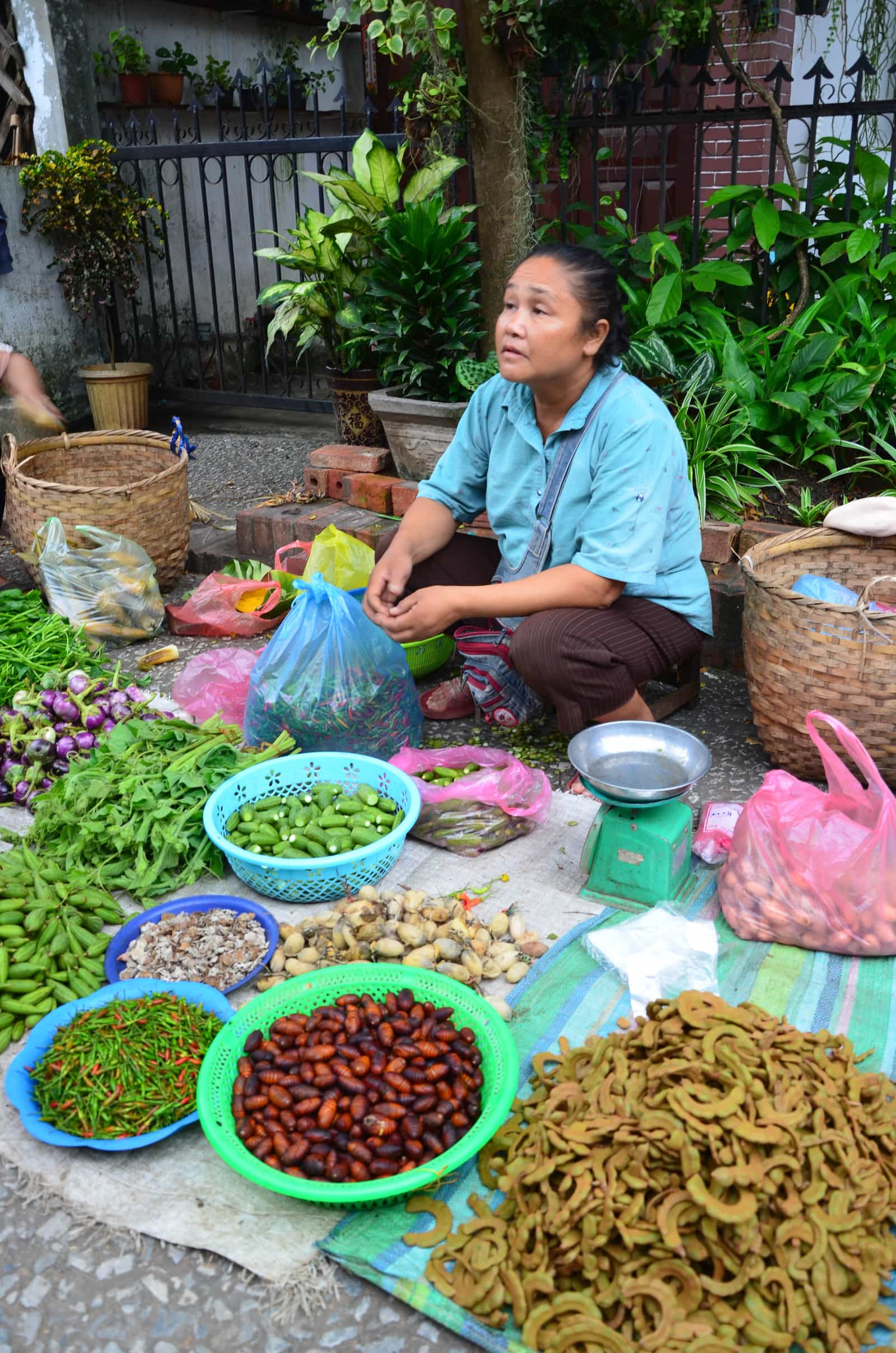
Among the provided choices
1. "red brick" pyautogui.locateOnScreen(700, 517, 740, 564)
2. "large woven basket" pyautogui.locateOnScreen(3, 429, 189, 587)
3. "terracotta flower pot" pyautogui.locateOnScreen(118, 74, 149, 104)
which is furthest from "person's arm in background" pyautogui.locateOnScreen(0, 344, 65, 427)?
"terracotta flower pot" pyautogui.locateOnScreen(118, 74, 149, 104)

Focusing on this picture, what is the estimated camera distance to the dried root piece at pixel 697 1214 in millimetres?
1536

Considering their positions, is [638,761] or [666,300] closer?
[638,761]

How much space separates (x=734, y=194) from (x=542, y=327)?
7.10 ft

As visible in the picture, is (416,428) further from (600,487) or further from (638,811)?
(638,811)

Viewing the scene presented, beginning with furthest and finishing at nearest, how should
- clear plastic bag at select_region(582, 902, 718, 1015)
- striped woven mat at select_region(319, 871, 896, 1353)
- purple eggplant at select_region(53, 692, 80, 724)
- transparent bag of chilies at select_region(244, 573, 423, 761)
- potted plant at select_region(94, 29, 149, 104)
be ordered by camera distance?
potted plant at select_region(94, 29, 149, 104)
purple eggplant at select_region(53, 692, 80, 724)
transparent bag of chilies at select_region(244, 573, 423, 761)
clear plastic bag at select_region(582, 902, 718, 1015)
striped woven mat at select_region(319, 871, 896, 1353)

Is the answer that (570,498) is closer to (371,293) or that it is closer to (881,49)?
(371,293)

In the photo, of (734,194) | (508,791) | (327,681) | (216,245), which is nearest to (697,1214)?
(508,791)

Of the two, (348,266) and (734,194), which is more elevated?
(734,194)

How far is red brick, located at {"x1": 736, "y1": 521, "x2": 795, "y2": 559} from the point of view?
12.4 feet

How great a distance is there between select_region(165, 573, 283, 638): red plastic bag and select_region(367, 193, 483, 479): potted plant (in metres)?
0.88

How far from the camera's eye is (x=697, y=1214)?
1573 mm

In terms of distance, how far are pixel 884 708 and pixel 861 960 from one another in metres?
0.72

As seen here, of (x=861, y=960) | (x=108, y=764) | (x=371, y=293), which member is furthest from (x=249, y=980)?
(x=371, y=293)

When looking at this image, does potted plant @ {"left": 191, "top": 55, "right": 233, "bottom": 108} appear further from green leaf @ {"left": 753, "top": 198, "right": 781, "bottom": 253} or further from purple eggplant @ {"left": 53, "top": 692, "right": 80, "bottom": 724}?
purple eggplant @ {"left": 53, "top": 692, "right": 80, "bottom": 724}
